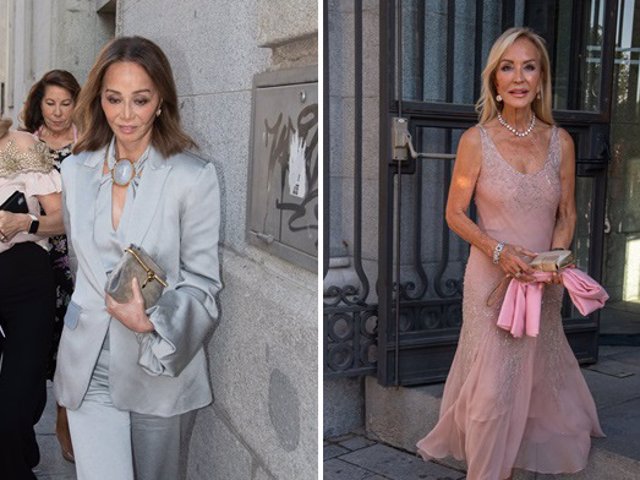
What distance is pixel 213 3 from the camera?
3.26 metres

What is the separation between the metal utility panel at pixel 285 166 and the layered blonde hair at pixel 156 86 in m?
0.27

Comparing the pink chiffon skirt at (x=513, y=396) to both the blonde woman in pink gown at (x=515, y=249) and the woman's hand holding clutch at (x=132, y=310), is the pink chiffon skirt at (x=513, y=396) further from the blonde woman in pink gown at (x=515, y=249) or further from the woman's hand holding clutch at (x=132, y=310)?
the woman's hand holding clutch at (x=132, y=310)

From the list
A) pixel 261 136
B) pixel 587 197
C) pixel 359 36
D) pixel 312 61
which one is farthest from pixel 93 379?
pixel 587 197

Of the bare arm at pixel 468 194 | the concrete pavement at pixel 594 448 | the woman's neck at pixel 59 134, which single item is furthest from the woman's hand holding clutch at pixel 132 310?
the woman's neck at pixel 59 134

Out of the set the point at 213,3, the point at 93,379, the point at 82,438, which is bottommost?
the point at 82,438

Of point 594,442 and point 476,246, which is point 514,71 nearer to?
point 476,246

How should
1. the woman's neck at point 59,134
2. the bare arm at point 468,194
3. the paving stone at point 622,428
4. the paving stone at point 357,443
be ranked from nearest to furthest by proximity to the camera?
the bare arm at point 468,194 → the paving stone at point 622,428 → the woman's neck at point 59,134 → the paving stone at point 357,443

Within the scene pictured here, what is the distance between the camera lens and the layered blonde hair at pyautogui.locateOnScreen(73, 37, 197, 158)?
8.61 feet

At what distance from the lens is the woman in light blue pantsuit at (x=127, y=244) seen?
104 inches

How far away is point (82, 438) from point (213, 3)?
1.57m

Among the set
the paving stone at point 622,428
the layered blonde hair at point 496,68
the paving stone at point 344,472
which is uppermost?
the layered blonde hair at point 496,68

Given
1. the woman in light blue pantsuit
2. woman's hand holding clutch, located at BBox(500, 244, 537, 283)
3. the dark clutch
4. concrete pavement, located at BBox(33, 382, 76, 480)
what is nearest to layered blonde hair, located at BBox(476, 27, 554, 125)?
woman's hand holding clutch, located at BBox(500, 244, 537, 283)

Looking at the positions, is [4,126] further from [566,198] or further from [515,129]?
[566,198]

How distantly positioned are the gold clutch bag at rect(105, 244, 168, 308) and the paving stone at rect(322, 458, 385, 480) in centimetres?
210
